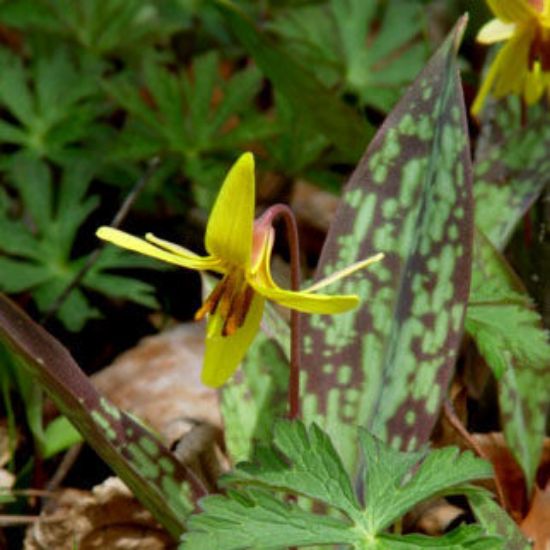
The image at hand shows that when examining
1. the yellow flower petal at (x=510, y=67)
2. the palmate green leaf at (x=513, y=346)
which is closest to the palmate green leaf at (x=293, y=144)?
the yellow flower petal at (x=510, y=67)

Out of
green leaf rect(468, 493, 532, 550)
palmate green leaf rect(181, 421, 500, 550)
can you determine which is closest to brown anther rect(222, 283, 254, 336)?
palmate green leaf rect(181, 421, 500, 550)

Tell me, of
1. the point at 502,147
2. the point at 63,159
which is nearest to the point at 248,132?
the point at 63,159

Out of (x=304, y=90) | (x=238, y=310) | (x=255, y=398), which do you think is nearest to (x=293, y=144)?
(x=304, y=90)

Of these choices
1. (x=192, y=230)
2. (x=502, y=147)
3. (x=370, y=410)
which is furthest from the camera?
(x=192, y=230)

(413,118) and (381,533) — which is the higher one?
(413,118)

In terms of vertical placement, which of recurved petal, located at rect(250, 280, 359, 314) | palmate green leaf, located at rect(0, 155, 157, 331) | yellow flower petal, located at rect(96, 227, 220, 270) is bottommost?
palmate green leaf, located at rect(0, 155, 157, 331)

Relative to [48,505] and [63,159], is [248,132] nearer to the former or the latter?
[63,159]

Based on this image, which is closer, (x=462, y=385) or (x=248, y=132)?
(x=462, y=385)

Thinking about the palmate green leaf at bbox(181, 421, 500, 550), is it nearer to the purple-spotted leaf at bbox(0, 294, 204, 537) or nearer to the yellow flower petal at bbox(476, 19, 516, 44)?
the purple-spotted leaf at bbox(0, 294, 204, 537)
